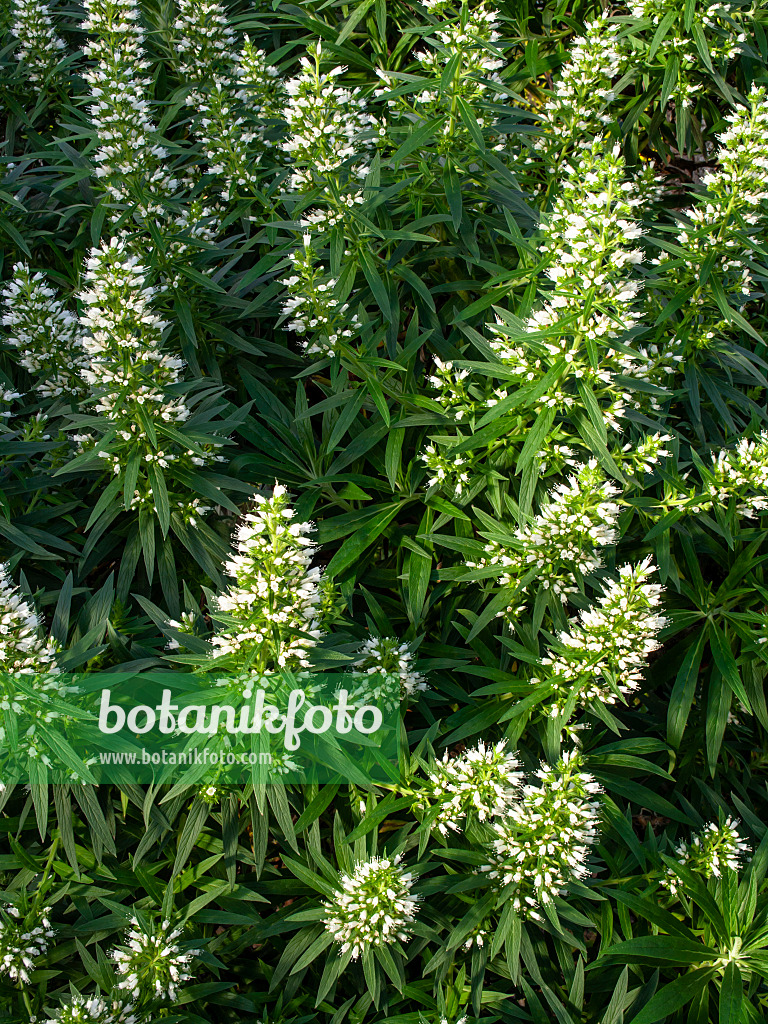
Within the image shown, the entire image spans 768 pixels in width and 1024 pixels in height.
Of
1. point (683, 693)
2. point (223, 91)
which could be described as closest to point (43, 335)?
point (223, 91)

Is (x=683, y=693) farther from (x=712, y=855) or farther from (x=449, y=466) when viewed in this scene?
(x=449, y=466)

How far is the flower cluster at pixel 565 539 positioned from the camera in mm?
2807

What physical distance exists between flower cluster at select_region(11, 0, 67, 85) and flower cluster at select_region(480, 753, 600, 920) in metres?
4.29

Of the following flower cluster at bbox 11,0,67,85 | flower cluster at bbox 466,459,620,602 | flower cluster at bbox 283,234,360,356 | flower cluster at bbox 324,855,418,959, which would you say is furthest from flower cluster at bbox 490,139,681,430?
flower cluster at bbox 11,0,67,85

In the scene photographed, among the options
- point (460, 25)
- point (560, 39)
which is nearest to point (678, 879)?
point (460, 25)

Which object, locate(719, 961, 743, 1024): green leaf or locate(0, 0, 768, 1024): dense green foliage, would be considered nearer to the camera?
locate(719, 961, 743, 1024): green leaf

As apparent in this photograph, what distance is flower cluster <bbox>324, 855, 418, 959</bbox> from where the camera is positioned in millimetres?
2566

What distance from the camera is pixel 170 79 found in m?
5.00

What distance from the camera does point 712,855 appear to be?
2953 millimetres

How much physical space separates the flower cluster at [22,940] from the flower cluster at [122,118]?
8.86ft

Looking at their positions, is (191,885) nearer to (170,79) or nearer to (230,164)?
(230,164)

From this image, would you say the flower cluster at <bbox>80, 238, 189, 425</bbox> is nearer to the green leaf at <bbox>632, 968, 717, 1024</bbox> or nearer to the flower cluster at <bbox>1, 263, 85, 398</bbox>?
the flower cluster at <bbox>1, 263, 85, 398</bbox>

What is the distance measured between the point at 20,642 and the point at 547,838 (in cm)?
178

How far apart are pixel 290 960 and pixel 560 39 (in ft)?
17.8
